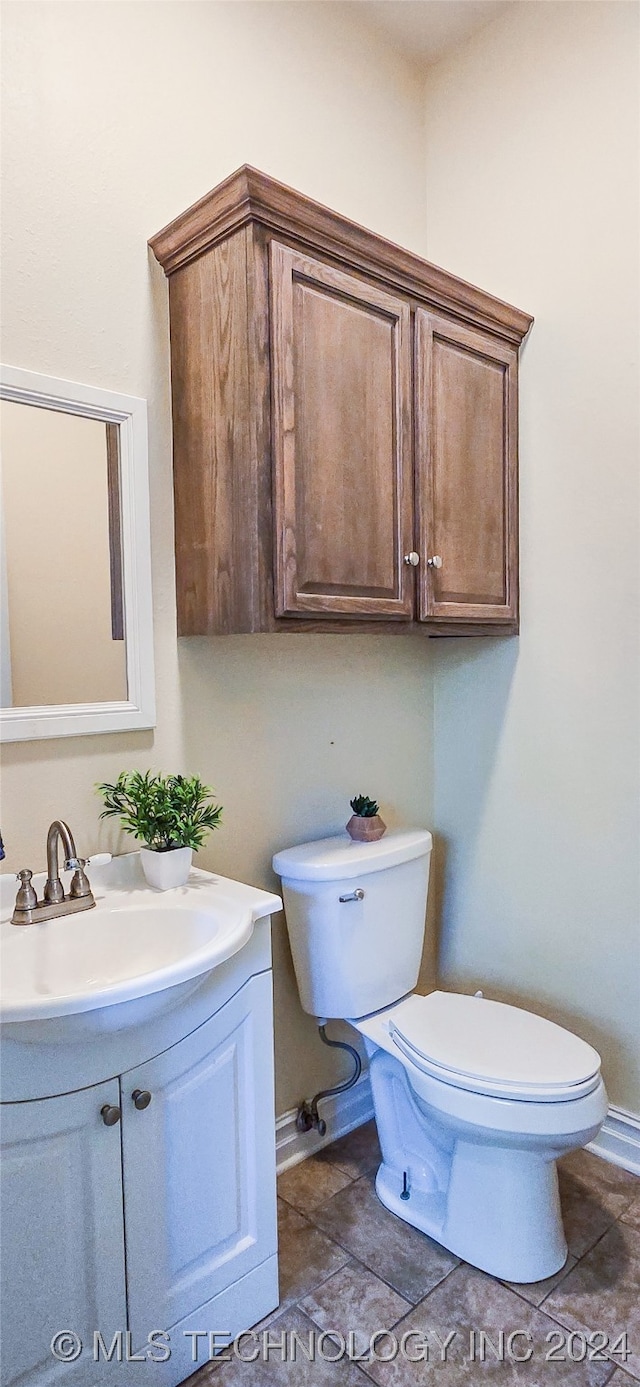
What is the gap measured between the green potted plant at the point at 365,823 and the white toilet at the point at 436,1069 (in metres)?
0.03

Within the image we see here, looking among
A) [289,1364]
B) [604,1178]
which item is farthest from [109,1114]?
[604,1178]

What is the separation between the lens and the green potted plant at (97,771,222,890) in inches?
56.3

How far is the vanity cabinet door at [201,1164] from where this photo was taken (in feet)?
3.89

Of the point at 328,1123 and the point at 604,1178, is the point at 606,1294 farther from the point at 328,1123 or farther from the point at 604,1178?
the point at 328,1123

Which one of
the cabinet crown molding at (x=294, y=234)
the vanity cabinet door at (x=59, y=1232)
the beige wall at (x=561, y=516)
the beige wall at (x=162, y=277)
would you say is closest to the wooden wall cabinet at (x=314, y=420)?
the cabinet crown molding at (x=294, y=234)

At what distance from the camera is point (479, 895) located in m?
2.15

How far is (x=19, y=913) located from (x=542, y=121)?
2.16 m

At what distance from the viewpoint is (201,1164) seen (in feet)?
4.18

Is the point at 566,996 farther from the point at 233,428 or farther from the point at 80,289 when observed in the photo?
the point at 80,289

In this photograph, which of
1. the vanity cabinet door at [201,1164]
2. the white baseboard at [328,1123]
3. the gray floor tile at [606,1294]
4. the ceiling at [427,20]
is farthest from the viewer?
the ceiling at [427,20]

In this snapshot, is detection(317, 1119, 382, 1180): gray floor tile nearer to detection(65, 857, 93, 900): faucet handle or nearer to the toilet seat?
the toilet seat

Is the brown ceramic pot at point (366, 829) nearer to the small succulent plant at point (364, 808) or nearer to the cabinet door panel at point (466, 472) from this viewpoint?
the small succulent plant at point (364, 808)

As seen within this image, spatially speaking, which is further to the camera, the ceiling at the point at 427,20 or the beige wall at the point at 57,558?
the ceiling at the point at 427,20

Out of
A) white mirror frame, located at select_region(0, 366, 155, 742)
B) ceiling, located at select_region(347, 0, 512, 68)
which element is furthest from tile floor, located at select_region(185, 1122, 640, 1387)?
ceiling, located at select_region(347, 0, 512, 68)
